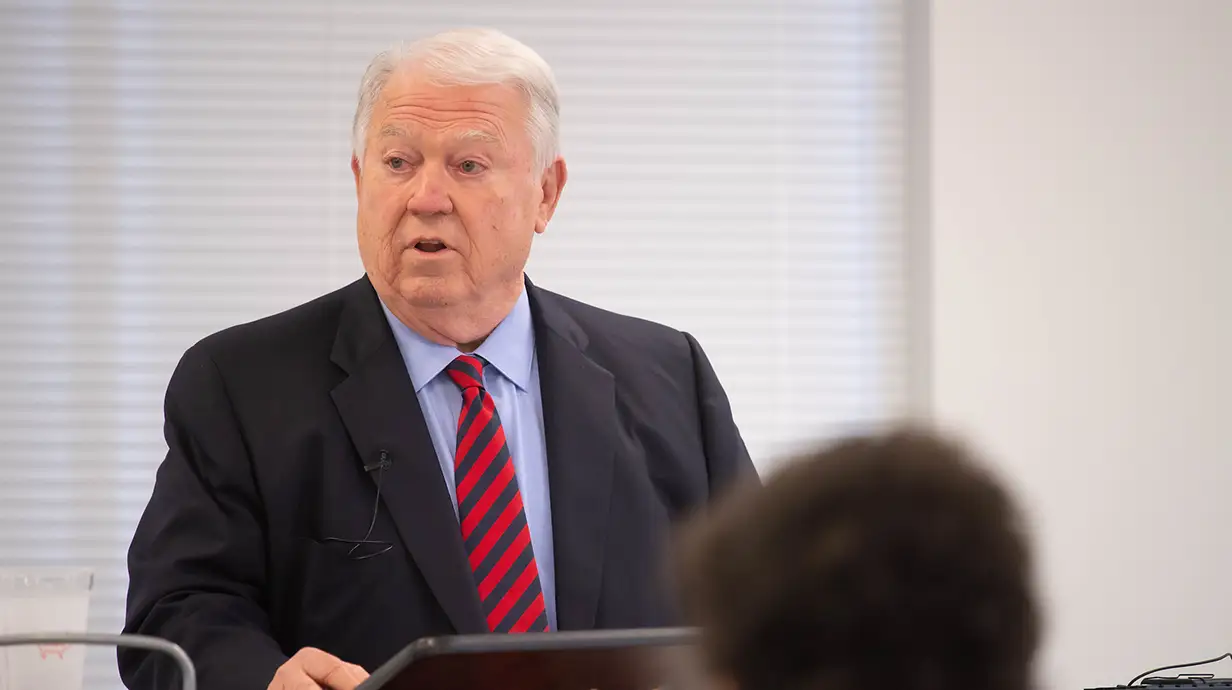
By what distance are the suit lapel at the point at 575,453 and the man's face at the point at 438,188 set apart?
15 centimetres

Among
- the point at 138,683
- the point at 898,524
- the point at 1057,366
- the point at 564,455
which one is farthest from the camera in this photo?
the point at 1057,366

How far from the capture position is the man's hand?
148cm

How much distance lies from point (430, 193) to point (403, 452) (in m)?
0.37

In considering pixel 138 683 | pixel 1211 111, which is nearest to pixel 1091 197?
pixel 1211 111

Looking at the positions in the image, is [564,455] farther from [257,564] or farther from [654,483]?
[257,564]

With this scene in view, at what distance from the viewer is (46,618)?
2.12m

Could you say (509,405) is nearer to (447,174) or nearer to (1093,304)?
(447,174)

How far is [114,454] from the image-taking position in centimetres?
338

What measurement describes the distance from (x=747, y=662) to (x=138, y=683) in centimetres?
140

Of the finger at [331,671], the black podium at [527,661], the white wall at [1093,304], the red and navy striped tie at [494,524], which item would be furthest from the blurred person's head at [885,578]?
the white wall at [1093,304]

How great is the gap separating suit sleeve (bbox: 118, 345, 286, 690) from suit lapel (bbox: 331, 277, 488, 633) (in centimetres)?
17

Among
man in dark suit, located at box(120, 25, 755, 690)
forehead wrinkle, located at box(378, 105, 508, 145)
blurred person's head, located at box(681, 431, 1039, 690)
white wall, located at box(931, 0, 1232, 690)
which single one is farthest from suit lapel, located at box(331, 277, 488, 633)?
white wall, located at box(931, 0, 1232, 690)

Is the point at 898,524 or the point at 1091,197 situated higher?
the point at 1091,197

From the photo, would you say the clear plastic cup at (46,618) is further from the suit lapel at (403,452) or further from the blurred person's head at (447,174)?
the blurred person's head at (447,174)
